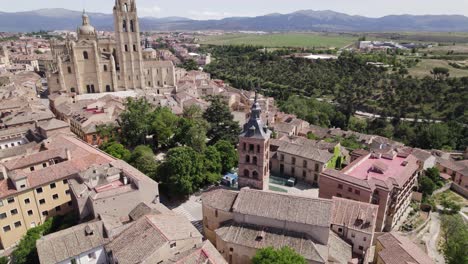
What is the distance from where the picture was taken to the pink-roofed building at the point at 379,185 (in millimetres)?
44344

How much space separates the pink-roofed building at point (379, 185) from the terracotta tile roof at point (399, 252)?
6.60 metres

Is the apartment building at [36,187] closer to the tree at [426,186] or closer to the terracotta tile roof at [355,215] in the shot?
the terracotta tile roof at [355,215]

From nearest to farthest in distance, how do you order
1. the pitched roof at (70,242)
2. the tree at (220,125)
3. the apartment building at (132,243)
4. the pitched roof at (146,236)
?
the apartment building at (132,243)
the pitched roof at (146,236)
the pitched roof at (70,242)
the tree at (220,125)

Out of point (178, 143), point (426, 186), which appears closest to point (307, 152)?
point (426, 186)

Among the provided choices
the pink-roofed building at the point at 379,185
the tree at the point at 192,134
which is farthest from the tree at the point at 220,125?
the pink-roofed building at the point at 379,185

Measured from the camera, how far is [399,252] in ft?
118

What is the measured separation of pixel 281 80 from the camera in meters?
154

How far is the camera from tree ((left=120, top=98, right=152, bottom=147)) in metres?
61.9

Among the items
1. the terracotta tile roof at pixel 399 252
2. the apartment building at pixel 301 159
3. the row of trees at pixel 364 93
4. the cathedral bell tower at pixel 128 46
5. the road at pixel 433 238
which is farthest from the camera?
the row of trees at pixel 364 93

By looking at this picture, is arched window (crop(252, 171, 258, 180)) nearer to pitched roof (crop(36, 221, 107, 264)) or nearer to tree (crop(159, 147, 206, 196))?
tree (crop(159, 147, 206, 196))

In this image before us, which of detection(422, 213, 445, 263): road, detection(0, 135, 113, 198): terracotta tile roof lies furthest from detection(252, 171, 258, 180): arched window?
detection(422, 213, 445, 263): road

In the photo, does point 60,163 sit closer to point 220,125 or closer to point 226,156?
point 226,156

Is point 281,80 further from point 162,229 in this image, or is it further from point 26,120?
point 162,229

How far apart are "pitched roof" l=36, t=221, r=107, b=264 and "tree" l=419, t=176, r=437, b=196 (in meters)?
53.2
